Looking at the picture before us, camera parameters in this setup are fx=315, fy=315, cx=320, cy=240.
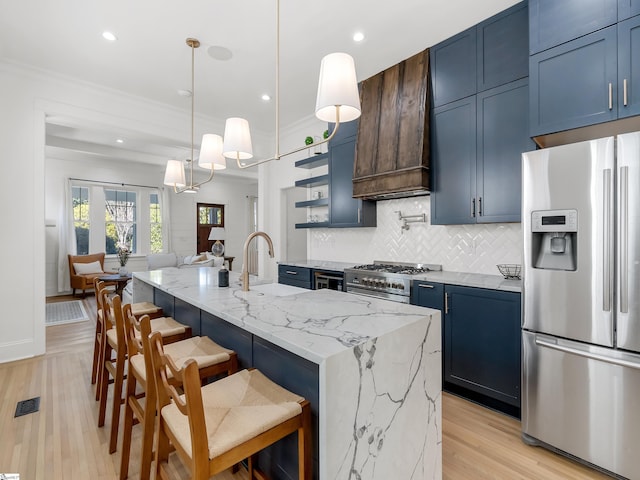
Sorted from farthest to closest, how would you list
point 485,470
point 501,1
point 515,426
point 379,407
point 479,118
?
point 479,118 → point 501,1 → point 515,426 → point 485,470 → point 379,407

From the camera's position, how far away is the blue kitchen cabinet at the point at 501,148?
7.83 ft

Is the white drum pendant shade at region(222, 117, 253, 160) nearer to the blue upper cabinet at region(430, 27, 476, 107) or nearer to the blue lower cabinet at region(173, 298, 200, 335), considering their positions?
the blue lower cabinet at region(173, 298, 200, 335)

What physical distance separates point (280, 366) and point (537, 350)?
161 cm

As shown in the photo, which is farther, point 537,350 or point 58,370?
point 58,370

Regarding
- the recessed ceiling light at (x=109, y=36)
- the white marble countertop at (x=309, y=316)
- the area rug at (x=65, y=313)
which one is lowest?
the area rug at (x=65, y=313)

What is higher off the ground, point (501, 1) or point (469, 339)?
point (501, 1)

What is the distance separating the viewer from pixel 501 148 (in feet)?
8.19

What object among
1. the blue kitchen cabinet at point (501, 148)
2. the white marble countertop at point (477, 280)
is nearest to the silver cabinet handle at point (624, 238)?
the white marble countertop at point (477, 280)

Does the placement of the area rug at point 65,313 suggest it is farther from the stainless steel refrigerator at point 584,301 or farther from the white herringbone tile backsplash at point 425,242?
the stainless steel refrigerator at point 584,301

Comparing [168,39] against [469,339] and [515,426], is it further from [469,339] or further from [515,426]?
[515,426]

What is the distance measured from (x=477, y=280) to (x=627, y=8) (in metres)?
1.84

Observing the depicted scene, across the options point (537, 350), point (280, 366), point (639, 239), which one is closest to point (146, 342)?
point (280, 366)

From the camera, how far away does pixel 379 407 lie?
1199mm

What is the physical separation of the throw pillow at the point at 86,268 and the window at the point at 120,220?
2.14 feet
